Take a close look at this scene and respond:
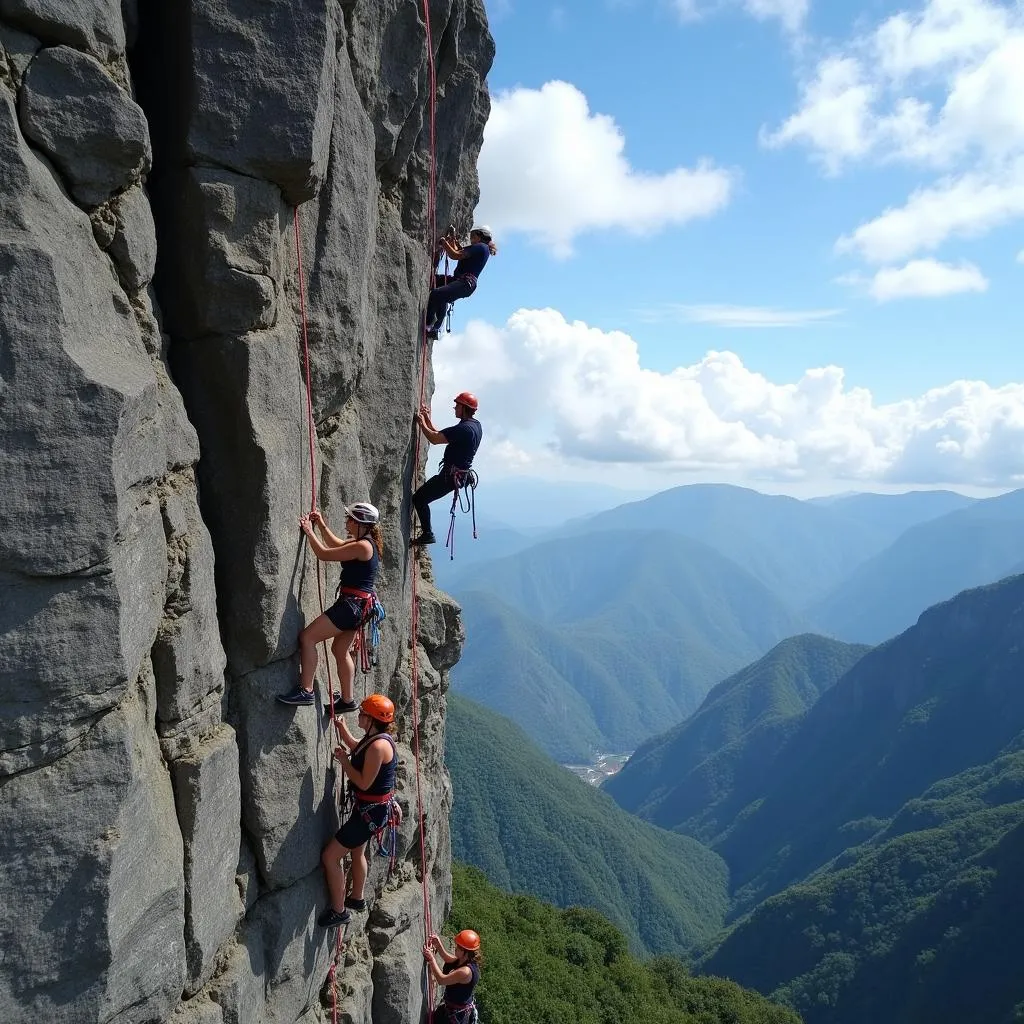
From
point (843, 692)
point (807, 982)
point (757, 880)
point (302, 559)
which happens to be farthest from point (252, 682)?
point (843, 692)

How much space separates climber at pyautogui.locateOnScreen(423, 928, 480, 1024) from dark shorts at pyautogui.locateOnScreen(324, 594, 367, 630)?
5952mm

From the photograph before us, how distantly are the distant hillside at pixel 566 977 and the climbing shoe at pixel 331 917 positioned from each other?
15668mm

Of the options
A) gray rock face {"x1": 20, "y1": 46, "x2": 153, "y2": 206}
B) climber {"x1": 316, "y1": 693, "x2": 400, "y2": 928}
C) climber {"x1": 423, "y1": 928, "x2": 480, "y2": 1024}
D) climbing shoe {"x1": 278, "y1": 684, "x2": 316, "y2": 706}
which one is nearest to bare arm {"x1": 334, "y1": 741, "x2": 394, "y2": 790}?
climber {"x1": 316, "y1": 693, "x2": 400, "y2": 928}

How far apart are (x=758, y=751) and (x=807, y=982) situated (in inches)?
4561

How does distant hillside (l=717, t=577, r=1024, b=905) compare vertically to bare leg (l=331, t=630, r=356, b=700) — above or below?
below

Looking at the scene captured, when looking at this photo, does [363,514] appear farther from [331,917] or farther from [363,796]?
[331,917]

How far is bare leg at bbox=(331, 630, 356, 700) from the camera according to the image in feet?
29.1

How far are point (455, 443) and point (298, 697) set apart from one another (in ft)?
15.1

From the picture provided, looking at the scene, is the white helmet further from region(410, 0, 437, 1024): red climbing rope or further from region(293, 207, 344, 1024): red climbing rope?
region(410, 0, 437, 1024): red climbing rope

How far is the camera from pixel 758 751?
19650 cm

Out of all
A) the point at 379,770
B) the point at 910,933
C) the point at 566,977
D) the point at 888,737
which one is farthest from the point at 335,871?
the point at 888,737

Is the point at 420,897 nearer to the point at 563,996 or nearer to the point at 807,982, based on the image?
the point at 563,996

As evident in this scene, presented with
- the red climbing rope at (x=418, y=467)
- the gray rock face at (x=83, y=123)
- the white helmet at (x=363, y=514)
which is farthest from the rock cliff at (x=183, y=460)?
the red climbing rope at (x=418, y=467)

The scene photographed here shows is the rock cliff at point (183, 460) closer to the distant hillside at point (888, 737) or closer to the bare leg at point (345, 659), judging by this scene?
the bare leg at point (345, 659)
